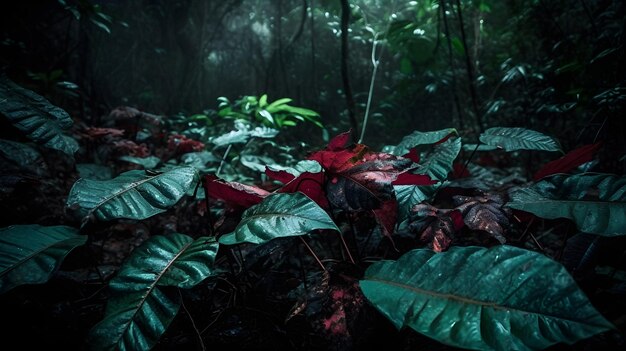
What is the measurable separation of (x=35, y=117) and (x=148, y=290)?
796mm

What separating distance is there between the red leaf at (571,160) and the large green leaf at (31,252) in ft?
4.43

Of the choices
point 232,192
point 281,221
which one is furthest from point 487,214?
point 232,192

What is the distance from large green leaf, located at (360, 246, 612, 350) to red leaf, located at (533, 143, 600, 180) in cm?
57

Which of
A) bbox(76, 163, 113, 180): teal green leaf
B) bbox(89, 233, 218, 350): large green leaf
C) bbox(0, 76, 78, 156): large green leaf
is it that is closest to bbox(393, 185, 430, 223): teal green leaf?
bbox(89, 233, 218, 350): large green leaf

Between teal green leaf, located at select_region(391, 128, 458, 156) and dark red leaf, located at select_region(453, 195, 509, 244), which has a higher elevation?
teal green leaf, located at select_region(391, 128, 458, 156)

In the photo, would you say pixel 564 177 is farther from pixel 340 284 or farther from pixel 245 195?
pixel 245 195

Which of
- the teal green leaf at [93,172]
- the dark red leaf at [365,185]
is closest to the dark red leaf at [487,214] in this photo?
the dark red leaf at [365,185]

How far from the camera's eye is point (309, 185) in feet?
3.21

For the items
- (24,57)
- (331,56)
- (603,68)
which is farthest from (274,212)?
(331,56)

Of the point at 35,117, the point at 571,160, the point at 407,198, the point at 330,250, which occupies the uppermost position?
→ the point at 35,117

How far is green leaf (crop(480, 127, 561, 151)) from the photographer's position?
1096 millimetres

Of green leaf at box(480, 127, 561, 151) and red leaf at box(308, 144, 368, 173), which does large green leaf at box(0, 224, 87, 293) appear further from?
green leaf at box(480, 127, 561, 151)

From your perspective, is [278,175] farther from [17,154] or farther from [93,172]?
[93,172]

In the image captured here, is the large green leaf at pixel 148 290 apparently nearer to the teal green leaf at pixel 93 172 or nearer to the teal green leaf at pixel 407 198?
the teal green leaf at pixel 407 198
